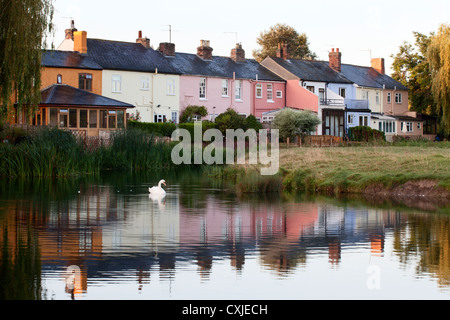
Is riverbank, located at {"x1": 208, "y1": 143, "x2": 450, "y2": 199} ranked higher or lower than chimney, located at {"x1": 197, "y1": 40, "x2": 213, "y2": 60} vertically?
lower

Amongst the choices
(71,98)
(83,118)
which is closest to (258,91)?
(83,118)

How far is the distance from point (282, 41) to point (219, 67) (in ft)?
91.2

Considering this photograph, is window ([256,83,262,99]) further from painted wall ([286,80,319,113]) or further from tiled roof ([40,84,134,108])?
tiled roof ([40,84,134,108])

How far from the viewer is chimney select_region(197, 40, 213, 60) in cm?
6512

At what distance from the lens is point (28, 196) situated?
23734mm

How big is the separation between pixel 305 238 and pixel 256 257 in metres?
2.58

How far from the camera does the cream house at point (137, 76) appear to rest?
184 ft

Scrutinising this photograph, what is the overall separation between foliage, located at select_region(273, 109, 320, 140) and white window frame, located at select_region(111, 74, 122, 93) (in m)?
13.7

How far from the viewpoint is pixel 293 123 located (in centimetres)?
5766

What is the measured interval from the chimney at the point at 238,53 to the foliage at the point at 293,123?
12276 mm

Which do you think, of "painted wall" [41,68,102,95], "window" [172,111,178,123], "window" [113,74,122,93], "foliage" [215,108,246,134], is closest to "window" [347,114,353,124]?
"foliage" [215,108,246,134]

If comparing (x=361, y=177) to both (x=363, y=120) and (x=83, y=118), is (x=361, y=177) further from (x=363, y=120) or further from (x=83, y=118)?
(x=363, y=120)

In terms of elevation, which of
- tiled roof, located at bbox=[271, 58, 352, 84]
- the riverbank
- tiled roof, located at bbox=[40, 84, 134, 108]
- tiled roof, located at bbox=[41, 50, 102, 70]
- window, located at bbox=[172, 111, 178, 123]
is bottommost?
the riverbank

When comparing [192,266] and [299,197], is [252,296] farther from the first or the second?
[299,197]
